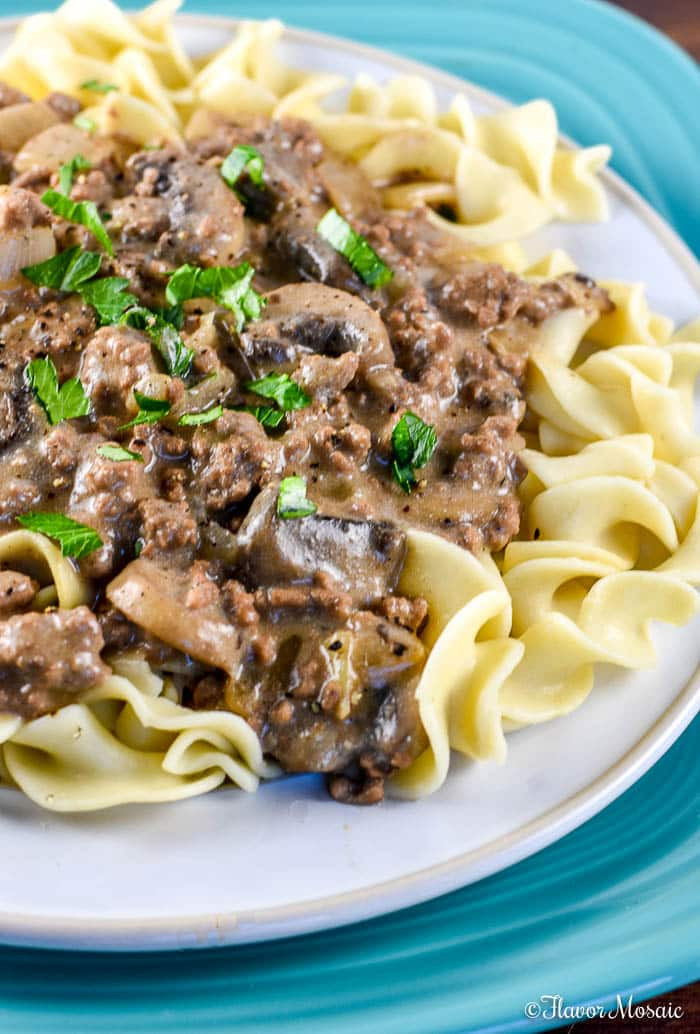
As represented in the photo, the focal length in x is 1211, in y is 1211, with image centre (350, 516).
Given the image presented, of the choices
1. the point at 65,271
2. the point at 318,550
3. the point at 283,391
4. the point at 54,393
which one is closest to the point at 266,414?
the point at 283,391

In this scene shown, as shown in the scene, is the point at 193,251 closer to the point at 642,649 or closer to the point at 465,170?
the point at 465,170

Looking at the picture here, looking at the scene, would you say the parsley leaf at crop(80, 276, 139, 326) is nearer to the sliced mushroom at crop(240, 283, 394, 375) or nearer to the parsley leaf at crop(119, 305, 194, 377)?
the parsley leaf at crop(119, 305, 194, 377)

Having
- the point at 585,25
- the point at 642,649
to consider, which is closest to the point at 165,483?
the point at 642,649

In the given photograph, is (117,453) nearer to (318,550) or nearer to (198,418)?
(198,418)

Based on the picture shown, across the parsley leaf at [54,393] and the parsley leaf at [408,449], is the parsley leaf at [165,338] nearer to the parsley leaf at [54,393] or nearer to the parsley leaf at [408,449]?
the parsley leaf at [54,393]

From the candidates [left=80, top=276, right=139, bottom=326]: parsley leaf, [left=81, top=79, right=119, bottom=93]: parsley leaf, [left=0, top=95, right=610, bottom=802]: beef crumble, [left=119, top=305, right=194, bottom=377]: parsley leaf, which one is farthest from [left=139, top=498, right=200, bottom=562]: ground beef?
[left=81, top=79, right=119, bottom=93]: parsley leaf

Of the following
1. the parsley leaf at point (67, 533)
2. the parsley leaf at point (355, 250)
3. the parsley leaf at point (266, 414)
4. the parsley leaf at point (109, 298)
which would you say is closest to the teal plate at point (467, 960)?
the parsley leaf at point (67, 533)
